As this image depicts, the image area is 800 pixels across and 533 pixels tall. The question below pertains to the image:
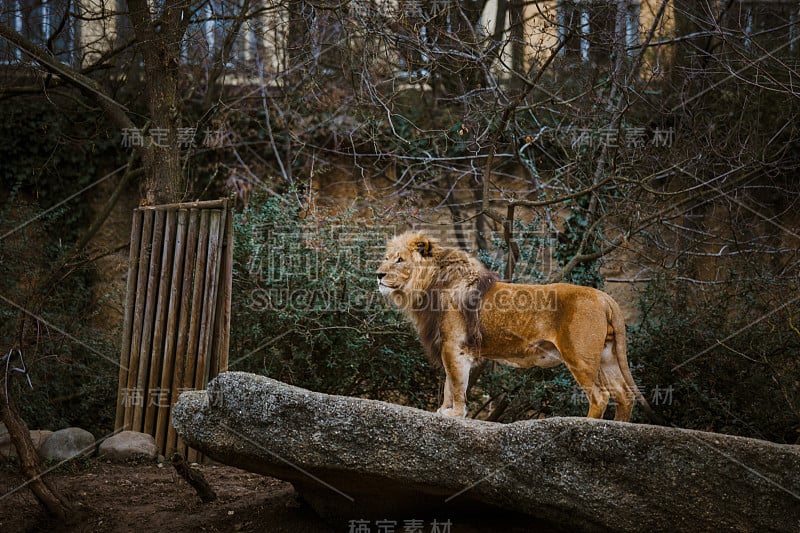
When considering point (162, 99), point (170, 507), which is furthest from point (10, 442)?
point (162, 99)

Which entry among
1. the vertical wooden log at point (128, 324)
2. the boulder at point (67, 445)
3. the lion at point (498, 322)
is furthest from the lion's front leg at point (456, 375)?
the boulder at point (67, 445)

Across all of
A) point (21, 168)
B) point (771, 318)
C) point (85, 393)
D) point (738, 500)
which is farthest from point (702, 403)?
point (21, 168)

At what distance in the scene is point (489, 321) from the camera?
6.18m

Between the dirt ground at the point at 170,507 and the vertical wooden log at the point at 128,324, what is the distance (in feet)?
2.35

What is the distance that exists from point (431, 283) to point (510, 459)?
2004 mm

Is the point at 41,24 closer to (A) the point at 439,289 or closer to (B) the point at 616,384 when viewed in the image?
(A) the point at 439,289

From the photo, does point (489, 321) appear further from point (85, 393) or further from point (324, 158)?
point (324, 158)

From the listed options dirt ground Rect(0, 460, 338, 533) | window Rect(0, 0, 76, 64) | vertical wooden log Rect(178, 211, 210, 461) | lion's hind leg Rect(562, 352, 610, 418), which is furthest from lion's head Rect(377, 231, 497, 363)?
window Rect(0, 0, 76, 64)

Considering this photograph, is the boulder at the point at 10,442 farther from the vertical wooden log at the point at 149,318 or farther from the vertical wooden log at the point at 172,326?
the vertical wooden log at the point at 172,326

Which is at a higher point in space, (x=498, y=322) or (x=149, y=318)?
(x=498, y=322)

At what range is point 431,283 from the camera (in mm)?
6336

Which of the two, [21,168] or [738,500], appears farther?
[21,168]

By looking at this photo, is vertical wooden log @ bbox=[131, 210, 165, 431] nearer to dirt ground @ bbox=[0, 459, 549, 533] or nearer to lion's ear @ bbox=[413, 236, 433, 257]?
dirt ground @ bbox=[0, 459, 549, 533]

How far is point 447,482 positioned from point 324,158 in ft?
31.6
